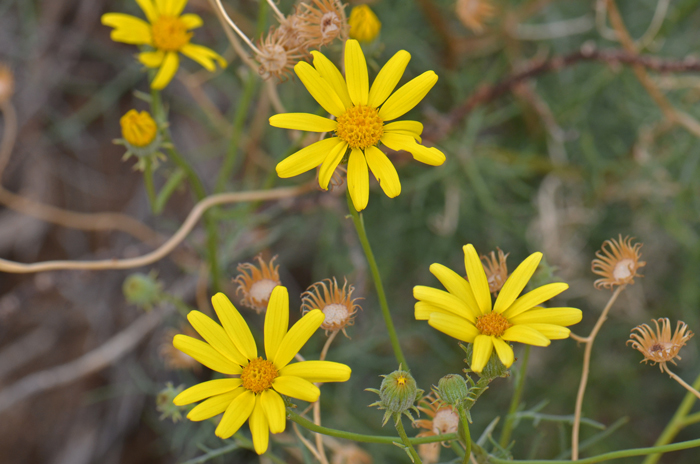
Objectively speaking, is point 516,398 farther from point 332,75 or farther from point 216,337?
point 332,75

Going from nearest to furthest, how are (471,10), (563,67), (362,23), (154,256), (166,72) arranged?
1. (362,23)
2. (166,72)
3. (154,256)
4. (471,10)
5. (563,67)

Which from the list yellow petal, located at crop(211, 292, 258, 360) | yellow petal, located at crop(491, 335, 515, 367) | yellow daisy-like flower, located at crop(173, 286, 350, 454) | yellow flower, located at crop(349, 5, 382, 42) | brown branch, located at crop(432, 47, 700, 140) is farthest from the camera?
brown branch, located at crop(432, 47, 700, 140)

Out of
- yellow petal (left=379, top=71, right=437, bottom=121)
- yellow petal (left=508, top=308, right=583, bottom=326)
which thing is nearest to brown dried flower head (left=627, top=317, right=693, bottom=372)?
yellow petal (left=508, top=308, right=583, bottom=326)

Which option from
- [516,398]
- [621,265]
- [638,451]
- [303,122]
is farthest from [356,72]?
[638,451]

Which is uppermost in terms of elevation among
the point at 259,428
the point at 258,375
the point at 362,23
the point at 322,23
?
the point at 362,23

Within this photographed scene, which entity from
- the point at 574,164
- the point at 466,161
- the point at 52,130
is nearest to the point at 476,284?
the point at 466,161

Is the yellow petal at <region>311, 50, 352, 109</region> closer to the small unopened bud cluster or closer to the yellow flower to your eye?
the yellow flower
